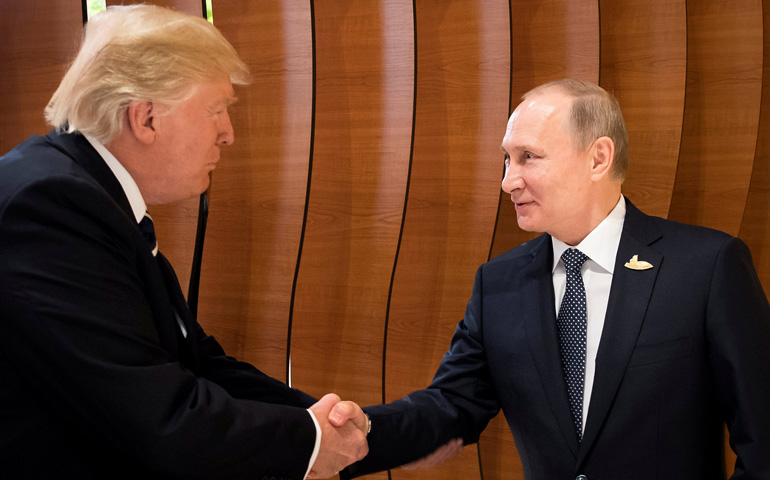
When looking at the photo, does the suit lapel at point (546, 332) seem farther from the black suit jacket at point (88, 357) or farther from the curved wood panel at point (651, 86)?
the curved wood panel at point (651, 86)

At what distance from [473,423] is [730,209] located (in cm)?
275

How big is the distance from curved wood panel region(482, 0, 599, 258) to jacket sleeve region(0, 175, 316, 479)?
2.37 m

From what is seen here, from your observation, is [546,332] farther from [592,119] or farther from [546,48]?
[546,48]

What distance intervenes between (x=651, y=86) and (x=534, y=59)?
689 mm

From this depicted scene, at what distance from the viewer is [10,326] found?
127 centimetres

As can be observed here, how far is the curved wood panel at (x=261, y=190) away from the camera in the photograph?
9.66 ft

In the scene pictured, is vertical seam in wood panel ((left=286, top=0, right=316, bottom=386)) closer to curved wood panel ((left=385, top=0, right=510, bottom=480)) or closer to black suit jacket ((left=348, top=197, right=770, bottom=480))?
curved wood panel ((left=385, top=0, right=510, bottom=480))

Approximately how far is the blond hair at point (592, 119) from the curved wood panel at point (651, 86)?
1.96 meters

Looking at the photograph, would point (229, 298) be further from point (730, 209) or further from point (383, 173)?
point (730, 209)

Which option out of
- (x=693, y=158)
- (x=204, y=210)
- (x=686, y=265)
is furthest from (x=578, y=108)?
(x=693, y=158)

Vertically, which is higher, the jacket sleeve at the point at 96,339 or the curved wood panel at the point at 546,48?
the curved wood panel at the point at 546,48

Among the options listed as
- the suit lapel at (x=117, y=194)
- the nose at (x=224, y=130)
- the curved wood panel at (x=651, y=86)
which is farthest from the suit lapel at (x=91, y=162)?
Answer: the curved wood panel at (x=651, y=86)

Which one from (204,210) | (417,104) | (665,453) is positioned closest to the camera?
(665,453)

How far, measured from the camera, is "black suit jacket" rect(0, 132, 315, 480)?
4.13 feet
